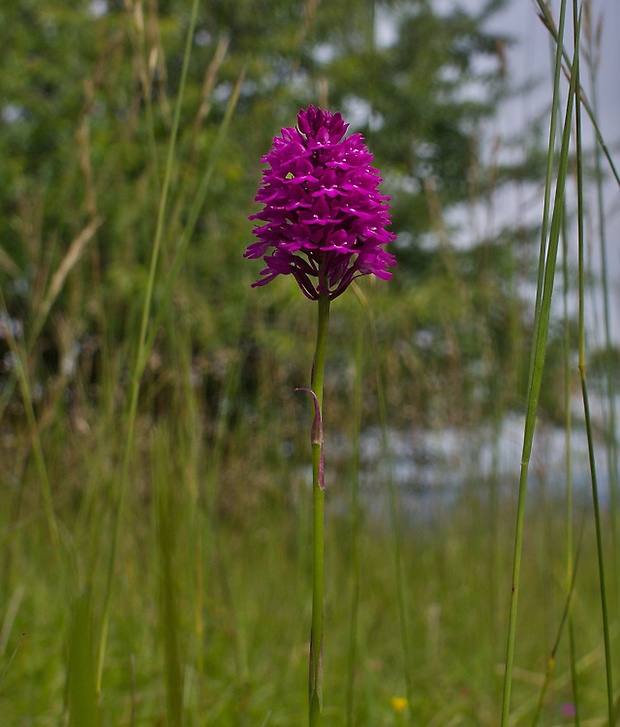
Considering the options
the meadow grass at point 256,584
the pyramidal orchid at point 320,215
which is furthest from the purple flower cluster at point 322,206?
the meadow grass at point 256,584

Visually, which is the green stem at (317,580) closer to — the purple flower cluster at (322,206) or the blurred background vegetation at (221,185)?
the purple flower cluster at (322,206)

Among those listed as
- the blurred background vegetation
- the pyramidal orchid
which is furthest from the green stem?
the blurred background vegetation

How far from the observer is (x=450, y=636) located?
2287mm

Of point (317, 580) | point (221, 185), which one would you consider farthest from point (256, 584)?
point (221, 185)

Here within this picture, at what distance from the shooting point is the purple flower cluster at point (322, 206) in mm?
553

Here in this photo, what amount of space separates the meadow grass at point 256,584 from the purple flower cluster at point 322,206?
0.45ft

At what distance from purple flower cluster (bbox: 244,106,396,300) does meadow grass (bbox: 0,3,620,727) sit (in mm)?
136

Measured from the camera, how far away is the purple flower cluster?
553 millimetres

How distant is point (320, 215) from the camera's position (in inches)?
21.6

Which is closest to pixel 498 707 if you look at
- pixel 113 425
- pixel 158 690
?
pixel 158 690

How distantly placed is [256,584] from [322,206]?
2.17m

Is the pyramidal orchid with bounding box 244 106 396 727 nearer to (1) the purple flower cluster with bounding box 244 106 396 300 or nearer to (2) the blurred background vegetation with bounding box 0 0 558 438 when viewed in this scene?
(1) the purple flower cluster with bounding box 244 106 396 300

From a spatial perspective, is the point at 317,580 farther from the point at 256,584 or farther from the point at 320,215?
the point at 256,584

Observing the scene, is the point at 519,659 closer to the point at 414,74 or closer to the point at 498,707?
the point at 498,707
